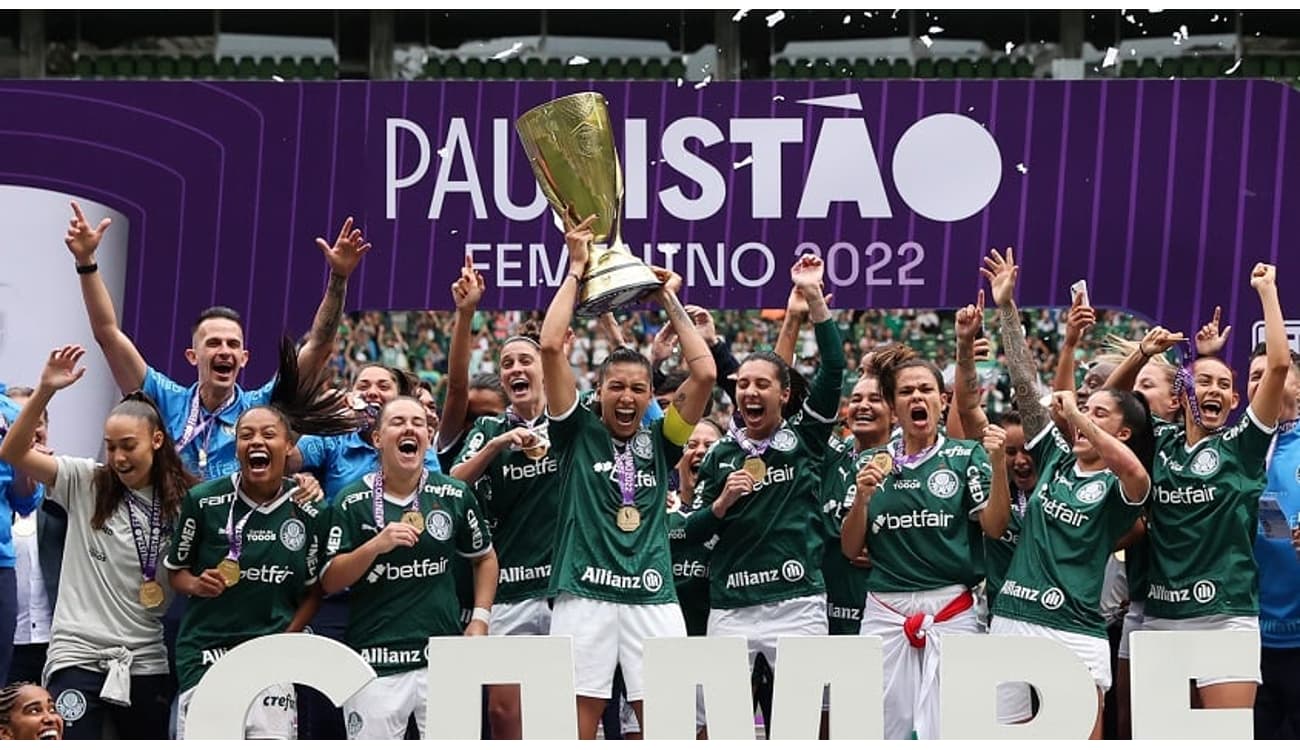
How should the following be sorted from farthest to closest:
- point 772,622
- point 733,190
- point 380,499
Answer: point 733,190, point 772,622, point 380,499

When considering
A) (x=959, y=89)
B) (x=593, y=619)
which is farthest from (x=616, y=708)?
(x=959, y=89)

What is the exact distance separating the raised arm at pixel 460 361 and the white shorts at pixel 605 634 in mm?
853

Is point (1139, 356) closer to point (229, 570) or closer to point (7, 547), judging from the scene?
point (229, 570)

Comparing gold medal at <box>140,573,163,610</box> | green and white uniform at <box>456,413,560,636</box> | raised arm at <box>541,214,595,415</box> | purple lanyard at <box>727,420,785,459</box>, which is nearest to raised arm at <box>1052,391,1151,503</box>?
purple lanyard at <box>727,420,785,459</box>

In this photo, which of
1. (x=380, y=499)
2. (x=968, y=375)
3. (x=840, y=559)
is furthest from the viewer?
(x=840, y=559)

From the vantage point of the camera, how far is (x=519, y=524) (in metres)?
6.12

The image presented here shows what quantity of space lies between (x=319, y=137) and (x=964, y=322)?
2.89 m

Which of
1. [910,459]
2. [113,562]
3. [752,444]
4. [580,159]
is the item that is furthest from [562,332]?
[113,562]

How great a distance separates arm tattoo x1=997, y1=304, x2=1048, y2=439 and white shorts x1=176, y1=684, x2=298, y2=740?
2495mm

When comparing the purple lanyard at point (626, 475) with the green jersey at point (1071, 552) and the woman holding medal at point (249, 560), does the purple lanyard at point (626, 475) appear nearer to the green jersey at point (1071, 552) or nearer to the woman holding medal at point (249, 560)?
the woman holding medal at point (249, 560)

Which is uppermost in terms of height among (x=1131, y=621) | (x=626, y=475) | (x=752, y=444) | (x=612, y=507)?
(x=752, y=444)

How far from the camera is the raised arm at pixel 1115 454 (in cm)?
560

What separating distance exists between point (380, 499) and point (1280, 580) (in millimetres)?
3009

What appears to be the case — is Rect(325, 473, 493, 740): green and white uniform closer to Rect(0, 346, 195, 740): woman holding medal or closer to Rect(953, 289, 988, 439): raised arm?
Rect(0, 346, 195, 740): woman holding medal
